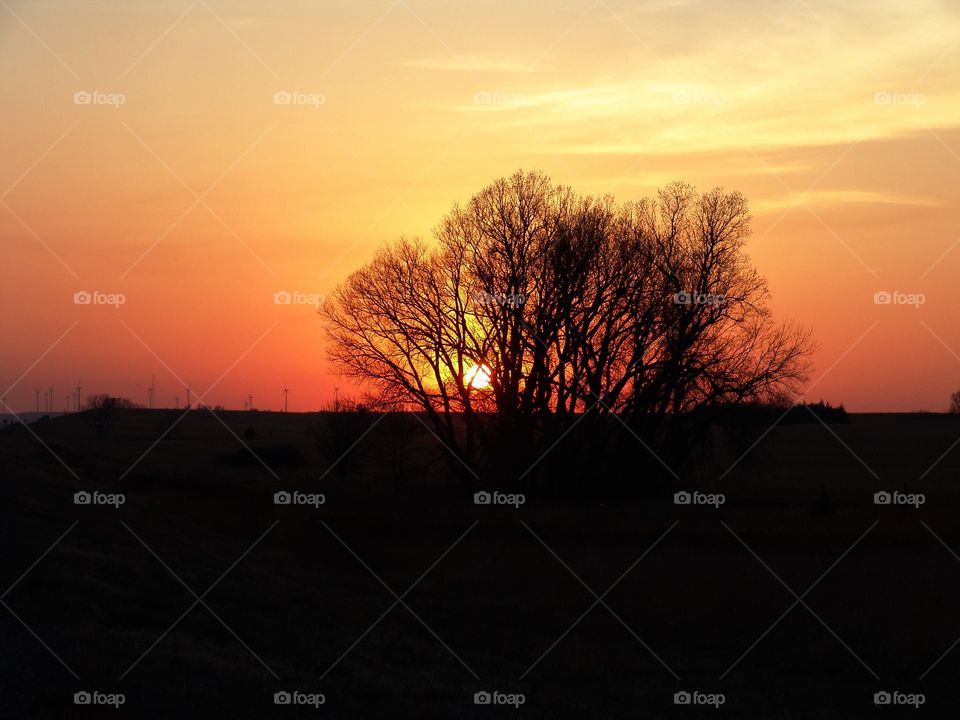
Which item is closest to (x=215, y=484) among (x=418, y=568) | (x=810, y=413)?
(x=418, y=568)

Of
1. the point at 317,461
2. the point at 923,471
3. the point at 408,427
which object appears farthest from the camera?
the point at 317,461

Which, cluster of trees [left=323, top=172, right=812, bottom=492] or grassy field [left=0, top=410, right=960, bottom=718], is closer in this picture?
grassy field [left=0, top=410, right=960, bottom=718]

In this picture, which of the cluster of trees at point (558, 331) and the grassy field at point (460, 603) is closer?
the grassy field at point (460, 603)

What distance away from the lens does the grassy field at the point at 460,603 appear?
1320 centimetres

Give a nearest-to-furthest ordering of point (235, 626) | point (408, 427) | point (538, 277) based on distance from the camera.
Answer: point (235, 626), point (538, 277), point (408, 427)

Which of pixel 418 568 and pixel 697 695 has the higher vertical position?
pixel 418 568

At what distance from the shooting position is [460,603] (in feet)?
73.5

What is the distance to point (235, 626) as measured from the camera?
16703 millimetres

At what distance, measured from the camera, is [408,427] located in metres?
50.6

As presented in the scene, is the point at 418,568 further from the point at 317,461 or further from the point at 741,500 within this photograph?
the point at 317,461

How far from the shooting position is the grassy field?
1320 cm

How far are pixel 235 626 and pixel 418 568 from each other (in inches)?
416

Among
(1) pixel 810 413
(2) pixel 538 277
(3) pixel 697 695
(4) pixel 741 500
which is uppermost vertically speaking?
(1) pixel 810 413

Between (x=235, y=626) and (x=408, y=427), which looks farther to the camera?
(x=408, y=427)
